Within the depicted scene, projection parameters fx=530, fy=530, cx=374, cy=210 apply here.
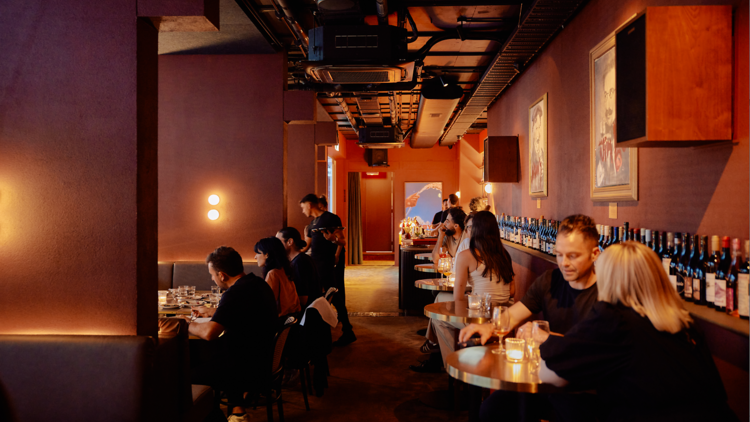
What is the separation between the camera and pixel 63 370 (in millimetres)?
2473

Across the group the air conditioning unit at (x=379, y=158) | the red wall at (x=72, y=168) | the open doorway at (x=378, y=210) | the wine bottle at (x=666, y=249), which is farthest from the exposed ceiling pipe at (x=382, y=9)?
the open doorway at (x=378, y=210)

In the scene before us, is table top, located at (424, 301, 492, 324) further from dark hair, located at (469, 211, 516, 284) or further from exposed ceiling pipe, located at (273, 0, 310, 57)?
exposed ceiling pipe, located at (273, 0, 310, 57)

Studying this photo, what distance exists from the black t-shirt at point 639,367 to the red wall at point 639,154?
3.30ft

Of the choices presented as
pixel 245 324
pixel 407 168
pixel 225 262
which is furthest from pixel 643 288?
pixel 407 168

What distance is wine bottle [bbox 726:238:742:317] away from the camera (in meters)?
2.40

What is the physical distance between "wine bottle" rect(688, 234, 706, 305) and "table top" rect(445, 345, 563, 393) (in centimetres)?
105

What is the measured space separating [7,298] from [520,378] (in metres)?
2.51

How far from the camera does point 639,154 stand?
11.9 feet

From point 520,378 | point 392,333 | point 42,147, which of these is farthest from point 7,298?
point 392,333

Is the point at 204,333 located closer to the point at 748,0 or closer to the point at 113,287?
the point at 113,287

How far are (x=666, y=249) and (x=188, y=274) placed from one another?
458cm

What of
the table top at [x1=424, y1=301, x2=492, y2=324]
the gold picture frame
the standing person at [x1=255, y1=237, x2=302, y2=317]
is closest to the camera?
the table top at [x1=424, y1=301, x2=492, y2=324]

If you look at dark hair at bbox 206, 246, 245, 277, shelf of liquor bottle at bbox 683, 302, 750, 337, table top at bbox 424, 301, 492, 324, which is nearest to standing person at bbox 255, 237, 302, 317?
dark hair at bbox 206, 246, 245, 277

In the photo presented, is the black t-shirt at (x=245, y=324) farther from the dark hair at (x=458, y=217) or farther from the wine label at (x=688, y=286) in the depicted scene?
the dark hair at (x=458, y=217)
